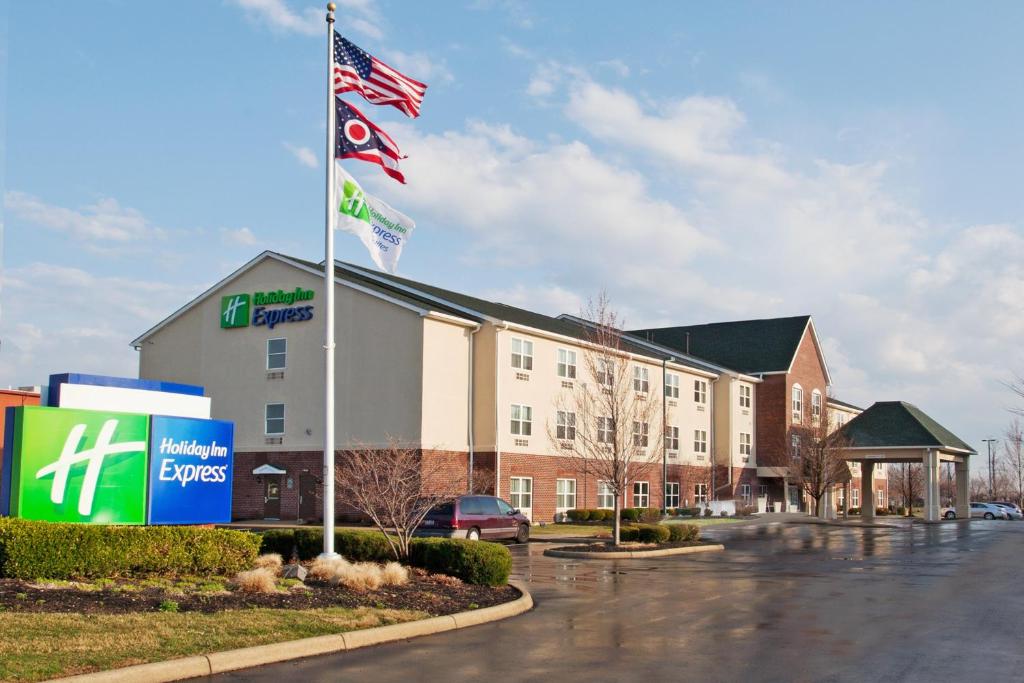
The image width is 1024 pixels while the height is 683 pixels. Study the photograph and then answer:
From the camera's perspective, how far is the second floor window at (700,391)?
5741cm

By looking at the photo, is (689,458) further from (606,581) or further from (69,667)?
(69,667)

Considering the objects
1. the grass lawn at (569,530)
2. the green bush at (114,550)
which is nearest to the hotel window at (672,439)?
the grass lawn at (569,530)

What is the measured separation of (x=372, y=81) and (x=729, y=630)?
1091 centimetres

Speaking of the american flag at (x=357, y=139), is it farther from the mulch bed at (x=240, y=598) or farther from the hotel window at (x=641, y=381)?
the hotel window at (x=641, y=381)

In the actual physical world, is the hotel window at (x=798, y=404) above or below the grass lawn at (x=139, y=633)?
above

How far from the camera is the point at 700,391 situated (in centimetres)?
5812

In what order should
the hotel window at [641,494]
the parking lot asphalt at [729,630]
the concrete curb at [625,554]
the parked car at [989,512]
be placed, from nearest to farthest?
the parking lot asphalt at [729,630] < the concrete curb at [625,554] < the hotel window at [641,494] < the parked car at [989,512]

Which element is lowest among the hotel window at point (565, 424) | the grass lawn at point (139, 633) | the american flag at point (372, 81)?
the grass lawn at point (139, 633)

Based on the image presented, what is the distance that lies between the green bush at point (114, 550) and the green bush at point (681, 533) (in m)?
16.3

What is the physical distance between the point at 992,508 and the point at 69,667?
7376cm

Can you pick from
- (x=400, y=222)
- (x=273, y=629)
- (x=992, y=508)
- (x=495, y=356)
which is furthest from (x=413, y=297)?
(x=992, y=508)

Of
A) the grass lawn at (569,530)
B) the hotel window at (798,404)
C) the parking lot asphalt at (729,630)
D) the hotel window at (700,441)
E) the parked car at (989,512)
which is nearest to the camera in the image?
the parking lot asphalt at (729,630)

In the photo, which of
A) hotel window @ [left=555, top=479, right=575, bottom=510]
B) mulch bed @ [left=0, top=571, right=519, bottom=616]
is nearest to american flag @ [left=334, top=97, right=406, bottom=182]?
mulch bed @ [left=0, top=571, right=519, bottom=616]

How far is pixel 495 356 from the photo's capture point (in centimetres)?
4122
